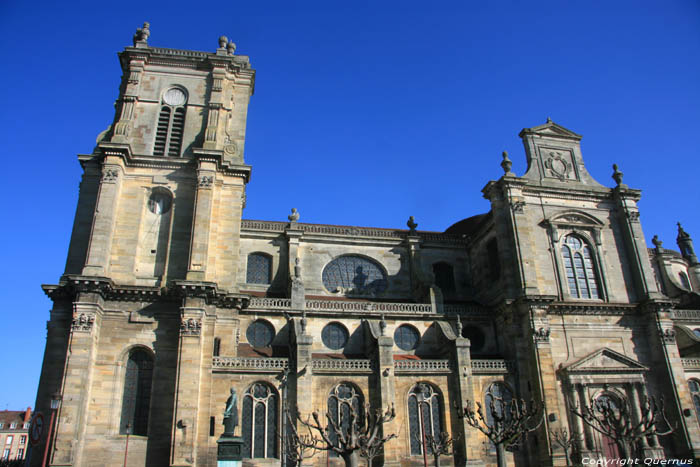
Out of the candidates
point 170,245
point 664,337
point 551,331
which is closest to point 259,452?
point 170,245

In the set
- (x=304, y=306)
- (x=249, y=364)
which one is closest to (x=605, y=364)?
(x=304, y=306)

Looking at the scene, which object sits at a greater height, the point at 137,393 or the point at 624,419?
the point at 137,393

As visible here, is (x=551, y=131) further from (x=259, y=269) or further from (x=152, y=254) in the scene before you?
(x=152, y=254)

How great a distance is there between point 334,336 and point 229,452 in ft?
37.3

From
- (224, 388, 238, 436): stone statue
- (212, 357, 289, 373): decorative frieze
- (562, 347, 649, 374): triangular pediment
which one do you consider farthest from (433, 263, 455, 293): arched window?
(224, 388, 238, 436): stone statue

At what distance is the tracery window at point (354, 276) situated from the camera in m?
32.6

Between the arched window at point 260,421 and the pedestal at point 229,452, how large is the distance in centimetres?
571

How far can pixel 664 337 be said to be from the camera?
28219 mm

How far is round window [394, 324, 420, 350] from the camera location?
28844 millimetres

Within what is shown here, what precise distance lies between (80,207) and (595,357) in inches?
1070

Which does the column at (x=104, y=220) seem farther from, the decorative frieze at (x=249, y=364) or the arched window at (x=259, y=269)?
the arched window at (x=259, y=269)

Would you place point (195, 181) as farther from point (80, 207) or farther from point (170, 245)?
point (80, 207)

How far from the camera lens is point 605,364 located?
27312mm

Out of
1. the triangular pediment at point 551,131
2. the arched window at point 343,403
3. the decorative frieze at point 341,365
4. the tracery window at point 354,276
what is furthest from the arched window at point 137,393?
the triangular pediment at point 551,131
